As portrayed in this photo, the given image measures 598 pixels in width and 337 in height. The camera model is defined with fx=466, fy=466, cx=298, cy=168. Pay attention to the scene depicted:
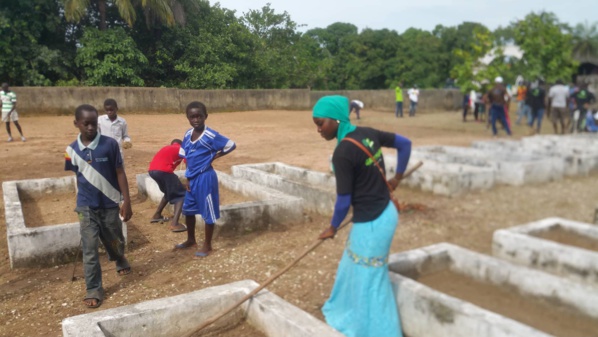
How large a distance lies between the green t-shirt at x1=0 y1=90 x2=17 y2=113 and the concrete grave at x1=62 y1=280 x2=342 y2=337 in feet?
27.6

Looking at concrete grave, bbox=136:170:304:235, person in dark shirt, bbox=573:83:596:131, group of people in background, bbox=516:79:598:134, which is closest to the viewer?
concrete grave, bbox=136:170:304:235

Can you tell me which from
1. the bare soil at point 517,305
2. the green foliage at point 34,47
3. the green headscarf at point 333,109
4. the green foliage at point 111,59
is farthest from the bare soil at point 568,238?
the green foliage at point 34,47

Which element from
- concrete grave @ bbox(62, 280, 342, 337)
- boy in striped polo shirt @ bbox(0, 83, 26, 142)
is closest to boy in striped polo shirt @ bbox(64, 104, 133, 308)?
concrete grave @ bbox(62, 280, 342, 337)

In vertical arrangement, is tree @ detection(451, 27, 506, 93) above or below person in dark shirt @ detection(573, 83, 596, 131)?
above

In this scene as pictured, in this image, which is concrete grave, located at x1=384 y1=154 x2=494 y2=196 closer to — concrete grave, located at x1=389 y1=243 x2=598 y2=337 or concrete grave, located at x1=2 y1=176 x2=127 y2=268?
→ concrete grave, located at x1=389 y1=243 x2=598 y2=337

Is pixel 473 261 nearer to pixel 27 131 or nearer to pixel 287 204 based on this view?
pixel 287 204

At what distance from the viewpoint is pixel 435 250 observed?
4.18 meters

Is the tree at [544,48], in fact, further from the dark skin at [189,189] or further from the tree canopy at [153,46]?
the dark skin at [189,189]

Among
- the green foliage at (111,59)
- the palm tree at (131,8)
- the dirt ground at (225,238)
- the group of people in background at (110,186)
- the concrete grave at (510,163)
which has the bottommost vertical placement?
the dirt ground at (225,238)

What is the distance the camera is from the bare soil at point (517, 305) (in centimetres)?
322

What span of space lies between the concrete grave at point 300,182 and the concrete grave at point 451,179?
1408mm

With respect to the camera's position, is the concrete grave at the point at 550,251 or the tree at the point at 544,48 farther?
the tree at the point at 544,48

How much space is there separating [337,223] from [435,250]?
158 centimetres

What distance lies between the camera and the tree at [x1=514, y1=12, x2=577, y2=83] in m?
18.2
